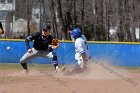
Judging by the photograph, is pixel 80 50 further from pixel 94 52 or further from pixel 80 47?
pixel 94 52

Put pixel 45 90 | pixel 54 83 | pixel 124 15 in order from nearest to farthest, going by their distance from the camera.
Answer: pixel 45 90
pixel 54 83
pixel 124 15

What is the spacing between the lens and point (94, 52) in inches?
993

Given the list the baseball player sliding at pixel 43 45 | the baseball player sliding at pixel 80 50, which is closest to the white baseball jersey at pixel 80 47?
the baseball player sliding at pixel 80 50

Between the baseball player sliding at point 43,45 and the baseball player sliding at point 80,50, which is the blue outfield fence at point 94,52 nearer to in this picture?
the baseball player sliding at point 43,45

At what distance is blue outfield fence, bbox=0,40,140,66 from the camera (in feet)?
82.5

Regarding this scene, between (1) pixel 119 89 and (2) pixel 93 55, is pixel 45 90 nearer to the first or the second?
(1) pixel 119 89

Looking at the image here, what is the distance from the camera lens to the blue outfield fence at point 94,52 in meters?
25.2

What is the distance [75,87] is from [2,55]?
15012mm

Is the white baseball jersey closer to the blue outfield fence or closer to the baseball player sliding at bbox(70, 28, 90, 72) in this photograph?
the baseball player sliding at bbox(70, 28, 90, 72)

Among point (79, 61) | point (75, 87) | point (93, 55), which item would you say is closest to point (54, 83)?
point (75, 87)

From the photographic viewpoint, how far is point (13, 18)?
79.6 m

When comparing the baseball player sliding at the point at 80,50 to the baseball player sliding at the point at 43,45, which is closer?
the baseball player sliding at the point at 80,50


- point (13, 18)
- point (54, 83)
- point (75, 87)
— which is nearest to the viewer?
point (75, 87)

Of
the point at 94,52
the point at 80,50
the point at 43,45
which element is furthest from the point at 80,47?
the point at 94,52
